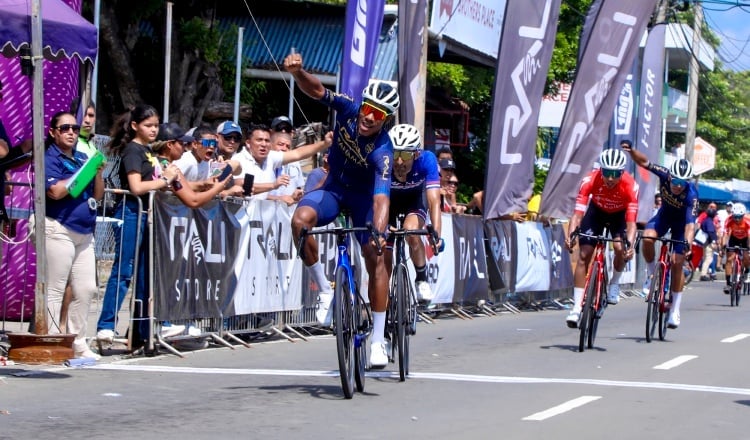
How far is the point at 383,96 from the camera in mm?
8617

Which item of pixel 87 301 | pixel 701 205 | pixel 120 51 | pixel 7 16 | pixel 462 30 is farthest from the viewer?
pixel 701 205

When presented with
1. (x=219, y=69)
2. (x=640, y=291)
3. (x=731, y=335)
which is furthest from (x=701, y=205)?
(x=731, y=335)

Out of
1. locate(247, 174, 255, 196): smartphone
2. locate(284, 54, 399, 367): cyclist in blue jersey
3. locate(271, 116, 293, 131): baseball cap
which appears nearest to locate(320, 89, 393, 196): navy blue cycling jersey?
locate(284, 54, 399, 367): cyclist in blue jersey

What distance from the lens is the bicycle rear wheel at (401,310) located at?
30.8 feet

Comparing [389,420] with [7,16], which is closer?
[389,420]

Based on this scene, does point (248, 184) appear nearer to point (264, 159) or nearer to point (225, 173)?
point (225, 173)

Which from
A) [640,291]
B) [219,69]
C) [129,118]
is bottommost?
[640,291]

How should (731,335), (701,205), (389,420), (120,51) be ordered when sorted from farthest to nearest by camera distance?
(701,205) → (120,51) → (731,335) → (389,420)

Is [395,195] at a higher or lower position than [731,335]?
higher

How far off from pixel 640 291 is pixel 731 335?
36.9 feet

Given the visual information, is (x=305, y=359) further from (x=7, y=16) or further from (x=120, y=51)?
(x=120, y=51)

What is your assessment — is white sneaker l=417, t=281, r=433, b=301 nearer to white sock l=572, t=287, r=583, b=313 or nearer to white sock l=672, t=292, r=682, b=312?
white sock l=572, t=287, r=583, b=313

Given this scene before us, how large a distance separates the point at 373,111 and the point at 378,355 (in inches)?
73.4

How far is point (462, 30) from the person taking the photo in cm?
2598
